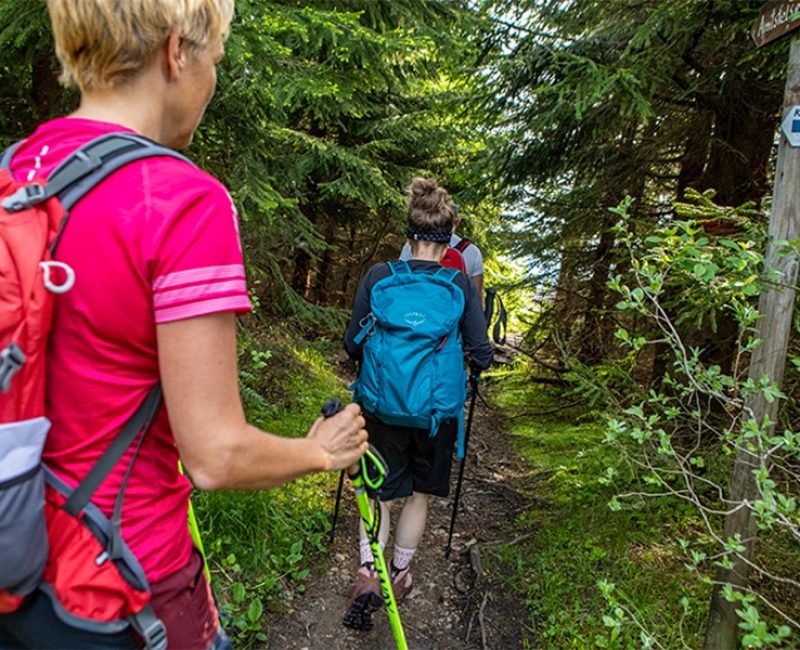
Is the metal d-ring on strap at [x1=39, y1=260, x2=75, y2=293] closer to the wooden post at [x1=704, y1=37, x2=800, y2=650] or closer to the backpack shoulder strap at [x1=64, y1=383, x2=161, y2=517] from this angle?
the backpack shoulder strap at [x1=64, y1=383, x2=161, y2=517]

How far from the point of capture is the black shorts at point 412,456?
11.6 feet

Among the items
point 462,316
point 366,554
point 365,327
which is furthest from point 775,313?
point 366,554

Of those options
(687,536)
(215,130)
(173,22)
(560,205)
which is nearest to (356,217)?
(560,205)

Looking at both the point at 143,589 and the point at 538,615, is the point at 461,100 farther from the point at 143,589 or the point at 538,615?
the point at 143,589

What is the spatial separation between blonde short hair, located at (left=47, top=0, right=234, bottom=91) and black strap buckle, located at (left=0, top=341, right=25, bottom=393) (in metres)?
0.59

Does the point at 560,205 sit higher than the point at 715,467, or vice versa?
the point at 560,205

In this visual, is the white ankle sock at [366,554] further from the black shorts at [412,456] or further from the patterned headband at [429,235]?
the patterned headband at [429,235]

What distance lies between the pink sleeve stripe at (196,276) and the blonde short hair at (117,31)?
0.48 metres

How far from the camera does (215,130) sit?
4484 mm

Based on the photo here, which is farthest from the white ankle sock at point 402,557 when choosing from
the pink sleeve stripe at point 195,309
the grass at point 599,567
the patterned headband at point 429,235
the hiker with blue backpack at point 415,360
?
the pink sleeve stripe at point 195,309

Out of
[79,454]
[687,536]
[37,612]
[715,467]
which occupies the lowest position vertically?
[687,536]

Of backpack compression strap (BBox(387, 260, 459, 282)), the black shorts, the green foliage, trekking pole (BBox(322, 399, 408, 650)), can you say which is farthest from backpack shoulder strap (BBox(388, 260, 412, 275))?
trekking pole (BBox(322, 399, 408, 650))

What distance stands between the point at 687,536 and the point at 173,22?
454cm

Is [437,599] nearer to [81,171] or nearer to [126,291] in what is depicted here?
[126,291]
